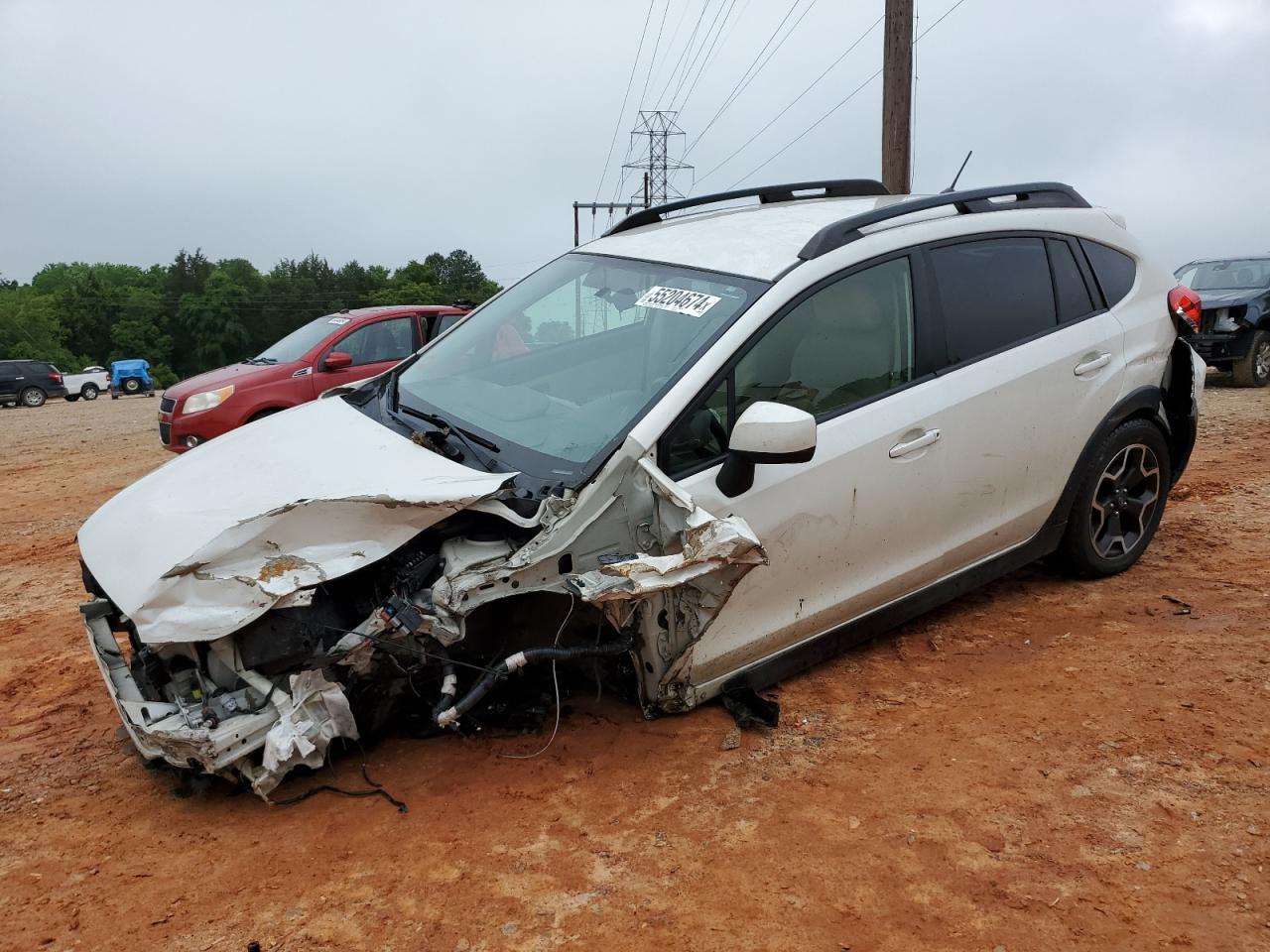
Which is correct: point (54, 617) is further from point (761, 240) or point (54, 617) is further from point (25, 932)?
point (761, 240)

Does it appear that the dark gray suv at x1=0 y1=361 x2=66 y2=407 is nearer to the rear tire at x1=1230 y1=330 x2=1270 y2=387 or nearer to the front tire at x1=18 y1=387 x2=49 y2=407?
the front tire at x1=18 y1=387 x2=49 y2=407

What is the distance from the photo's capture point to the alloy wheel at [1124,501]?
4.61 m

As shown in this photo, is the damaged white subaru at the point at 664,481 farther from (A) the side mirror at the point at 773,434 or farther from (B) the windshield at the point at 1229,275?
(B) the windshield at the point at 1229,275

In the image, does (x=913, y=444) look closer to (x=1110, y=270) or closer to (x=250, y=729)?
(x=1110, y=270)

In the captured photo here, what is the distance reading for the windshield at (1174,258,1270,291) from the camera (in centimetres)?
1363

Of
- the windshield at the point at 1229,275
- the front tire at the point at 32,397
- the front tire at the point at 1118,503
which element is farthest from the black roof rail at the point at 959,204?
the front tire at the point at 32,397

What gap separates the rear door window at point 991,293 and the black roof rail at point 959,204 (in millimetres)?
187

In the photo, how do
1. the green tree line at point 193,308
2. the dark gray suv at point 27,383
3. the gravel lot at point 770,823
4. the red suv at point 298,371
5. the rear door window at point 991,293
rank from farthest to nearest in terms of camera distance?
1. the green tree line at point 193,308
2. the dark gray suv at point 27,383
3. the red suv at point 298,371
4. the rear door window at point 991,293
5. the gravel lot at point 770,823

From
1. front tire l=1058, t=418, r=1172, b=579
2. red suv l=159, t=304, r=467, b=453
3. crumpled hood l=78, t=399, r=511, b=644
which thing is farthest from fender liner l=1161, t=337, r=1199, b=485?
red suv l=159, t=304, r=467, b=453

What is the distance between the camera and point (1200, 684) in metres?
3.76

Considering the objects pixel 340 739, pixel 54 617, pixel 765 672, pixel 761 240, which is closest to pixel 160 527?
pixel 340 739

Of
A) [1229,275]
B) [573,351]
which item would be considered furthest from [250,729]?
[1229,275]

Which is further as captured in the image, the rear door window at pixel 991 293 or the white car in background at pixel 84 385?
the white car in background at pixel 84 385

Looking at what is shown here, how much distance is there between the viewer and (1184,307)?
15.4 ft
